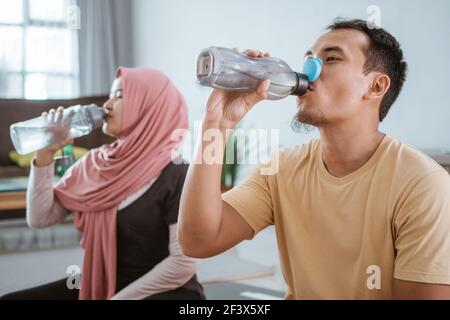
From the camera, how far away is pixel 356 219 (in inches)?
29.2

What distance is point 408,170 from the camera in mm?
719

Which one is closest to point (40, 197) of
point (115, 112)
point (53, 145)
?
point (53, 145)

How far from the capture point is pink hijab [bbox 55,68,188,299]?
1141 millimetres

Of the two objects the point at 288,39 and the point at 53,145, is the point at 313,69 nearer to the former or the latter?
the point at 288,39

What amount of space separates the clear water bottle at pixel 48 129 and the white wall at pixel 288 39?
0.32m

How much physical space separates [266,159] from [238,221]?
11 centimetres

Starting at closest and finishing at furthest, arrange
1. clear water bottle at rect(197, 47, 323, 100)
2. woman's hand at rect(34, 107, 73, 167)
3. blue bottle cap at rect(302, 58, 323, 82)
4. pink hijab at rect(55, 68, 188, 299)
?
clear water bottle at rect(197, 47, 323, 100), blue bottle cap at rect(302, 58, 323, 82), woman's hand at rect(34, 107, 73, 167), pink hijab at rect(55, 68, 188, 299)

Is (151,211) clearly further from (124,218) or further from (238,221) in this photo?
(238,221)

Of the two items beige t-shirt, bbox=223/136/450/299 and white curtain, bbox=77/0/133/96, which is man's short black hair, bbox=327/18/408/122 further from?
white curtain, bbox=77/0/133/96

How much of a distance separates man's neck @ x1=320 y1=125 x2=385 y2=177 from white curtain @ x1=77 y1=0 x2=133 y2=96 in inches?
22.0

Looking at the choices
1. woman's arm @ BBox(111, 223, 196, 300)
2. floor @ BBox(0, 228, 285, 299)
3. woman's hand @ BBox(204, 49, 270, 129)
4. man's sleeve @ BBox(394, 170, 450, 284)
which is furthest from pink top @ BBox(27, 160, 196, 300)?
man's sleeve @ BBox(394, 170, 450, 284)
